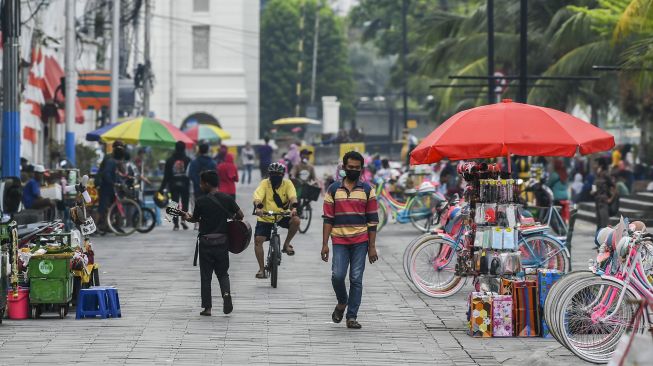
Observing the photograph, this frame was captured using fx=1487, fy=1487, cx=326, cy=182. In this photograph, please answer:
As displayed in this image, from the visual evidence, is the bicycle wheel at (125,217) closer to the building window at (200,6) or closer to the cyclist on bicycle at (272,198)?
the cyclist on bicycle at (272,198)

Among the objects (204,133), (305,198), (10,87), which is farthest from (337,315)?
(204,133)

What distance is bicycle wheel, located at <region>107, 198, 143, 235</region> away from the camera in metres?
26.9

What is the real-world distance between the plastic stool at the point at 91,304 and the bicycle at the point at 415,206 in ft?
45.1

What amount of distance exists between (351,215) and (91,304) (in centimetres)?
281

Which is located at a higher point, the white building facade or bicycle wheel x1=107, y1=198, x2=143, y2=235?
the white building facade

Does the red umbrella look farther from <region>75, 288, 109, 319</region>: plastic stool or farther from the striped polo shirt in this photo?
<region>75, 288, 109, 319</region>: plastic stool

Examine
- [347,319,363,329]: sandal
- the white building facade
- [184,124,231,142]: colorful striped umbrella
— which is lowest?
[347,319,363,329]: sandal

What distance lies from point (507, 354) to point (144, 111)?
119 ft

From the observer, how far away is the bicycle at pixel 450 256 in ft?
56.0

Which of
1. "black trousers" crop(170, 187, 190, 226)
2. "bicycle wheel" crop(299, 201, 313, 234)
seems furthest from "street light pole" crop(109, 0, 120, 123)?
"bicycle wheel" crop(299, 201, 313, 234)

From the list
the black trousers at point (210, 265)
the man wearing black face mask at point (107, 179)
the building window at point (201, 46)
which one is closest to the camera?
the black trousers at point (210, 265)

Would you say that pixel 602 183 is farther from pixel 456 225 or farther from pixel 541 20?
pixel 541 20

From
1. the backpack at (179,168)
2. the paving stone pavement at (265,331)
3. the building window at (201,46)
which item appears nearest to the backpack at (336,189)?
the paving stone pavement at (265,331)

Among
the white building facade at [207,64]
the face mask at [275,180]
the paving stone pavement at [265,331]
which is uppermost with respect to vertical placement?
the white building facade at [207,64]
